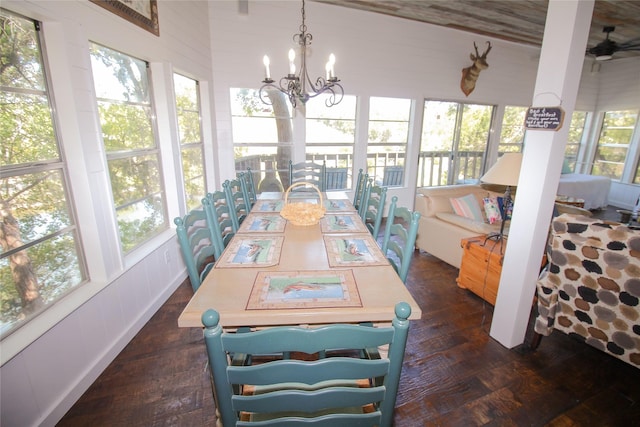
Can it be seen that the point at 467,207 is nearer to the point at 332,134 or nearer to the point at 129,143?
the point at 332,134

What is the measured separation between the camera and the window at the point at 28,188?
1.34m

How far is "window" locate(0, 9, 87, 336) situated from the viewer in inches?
52.9

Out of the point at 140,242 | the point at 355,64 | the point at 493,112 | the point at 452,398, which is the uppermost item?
the point at 355,64

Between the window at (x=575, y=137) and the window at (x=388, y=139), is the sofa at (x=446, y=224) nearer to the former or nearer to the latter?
the window at (x=388, y=139)

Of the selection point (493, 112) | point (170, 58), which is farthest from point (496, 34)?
point (170, 58)

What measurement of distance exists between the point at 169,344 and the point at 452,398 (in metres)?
1.88

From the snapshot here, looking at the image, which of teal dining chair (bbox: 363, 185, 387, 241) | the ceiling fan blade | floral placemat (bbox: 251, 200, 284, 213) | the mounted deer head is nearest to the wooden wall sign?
teal dining chair (bbox: 363, 185, 387, 241)

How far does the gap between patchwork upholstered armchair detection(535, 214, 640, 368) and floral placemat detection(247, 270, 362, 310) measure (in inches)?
56.3

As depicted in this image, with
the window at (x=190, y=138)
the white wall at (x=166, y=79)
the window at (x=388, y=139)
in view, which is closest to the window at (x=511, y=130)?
the white wall at (x=166, y=79)

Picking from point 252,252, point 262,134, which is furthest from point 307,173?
point 252,252

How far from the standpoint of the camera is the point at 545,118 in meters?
1.63

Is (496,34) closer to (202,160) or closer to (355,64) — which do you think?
(355,64)

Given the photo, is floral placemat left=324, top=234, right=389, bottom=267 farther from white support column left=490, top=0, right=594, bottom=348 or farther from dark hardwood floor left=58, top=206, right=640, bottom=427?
white support column left=490, top=0, right=594, bottom=348

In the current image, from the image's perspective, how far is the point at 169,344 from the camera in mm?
2008
